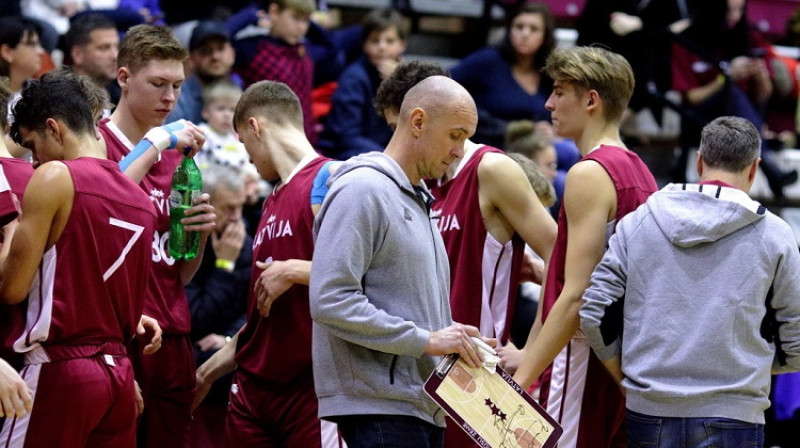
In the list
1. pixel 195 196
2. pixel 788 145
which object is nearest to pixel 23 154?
pixel 195 196

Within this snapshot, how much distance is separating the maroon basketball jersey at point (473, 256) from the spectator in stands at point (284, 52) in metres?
3.84

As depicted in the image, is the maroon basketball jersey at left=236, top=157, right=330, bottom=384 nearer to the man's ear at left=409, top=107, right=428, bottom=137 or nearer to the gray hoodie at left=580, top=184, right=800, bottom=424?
the man's ear at left=409, top=107, right=428, bottom=137

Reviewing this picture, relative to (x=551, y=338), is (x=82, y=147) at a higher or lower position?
higher

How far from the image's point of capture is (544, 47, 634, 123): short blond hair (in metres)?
4.63

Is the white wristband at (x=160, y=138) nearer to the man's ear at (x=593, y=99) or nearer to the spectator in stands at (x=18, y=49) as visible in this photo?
the man's ear at (x=593, y=99)

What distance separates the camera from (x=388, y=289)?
3766mm

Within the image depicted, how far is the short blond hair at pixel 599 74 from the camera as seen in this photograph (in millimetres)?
4633

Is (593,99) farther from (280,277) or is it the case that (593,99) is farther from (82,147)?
(82,147)

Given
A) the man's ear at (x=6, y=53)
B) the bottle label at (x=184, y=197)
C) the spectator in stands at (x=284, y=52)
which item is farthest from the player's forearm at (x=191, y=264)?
the spectator in stands at (x=284, y=52)

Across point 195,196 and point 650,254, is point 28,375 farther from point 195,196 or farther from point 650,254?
point 650,254

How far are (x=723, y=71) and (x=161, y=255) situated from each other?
5847mm

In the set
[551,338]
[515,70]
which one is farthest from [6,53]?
[551,338]

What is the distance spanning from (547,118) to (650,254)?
507 centimetres

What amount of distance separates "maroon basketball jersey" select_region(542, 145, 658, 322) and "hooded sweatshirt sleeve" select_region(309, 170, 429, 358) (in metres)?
1.08
